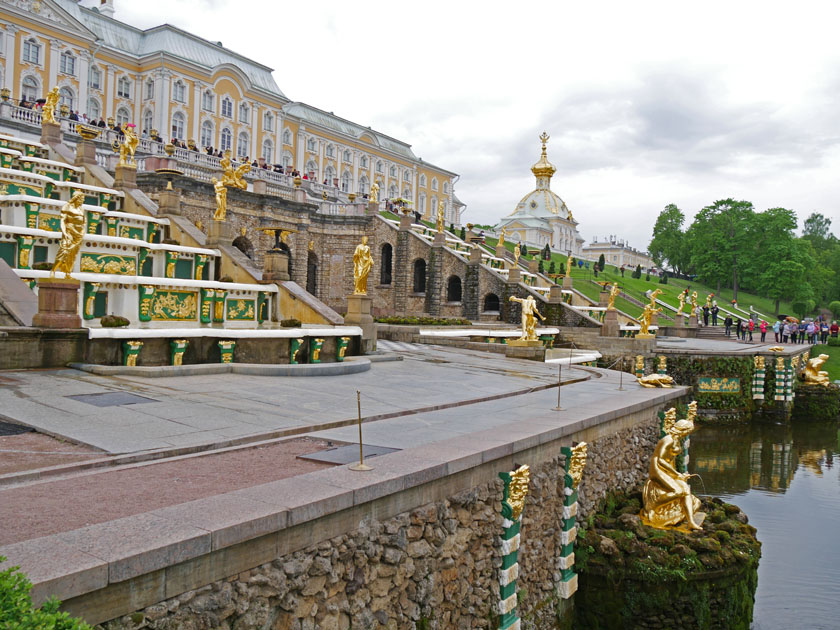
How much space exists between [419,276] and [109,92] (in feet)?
88.0

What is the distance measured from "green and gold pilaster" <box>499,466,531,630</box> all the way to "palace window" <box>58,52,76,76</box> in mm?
46697

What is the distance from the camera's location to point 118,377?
11055 mm

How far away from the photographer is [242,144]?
176ft

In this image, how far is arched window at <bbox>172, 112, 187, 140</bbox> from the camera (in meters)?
48.2

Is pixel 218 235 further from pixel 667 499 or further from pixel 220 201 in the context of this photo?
pixel 667 499

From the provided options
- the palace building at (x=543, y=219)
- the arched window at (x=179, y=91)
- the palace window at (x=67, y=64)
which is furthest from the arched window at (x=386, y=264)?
the palace building at (x=543, y=219)

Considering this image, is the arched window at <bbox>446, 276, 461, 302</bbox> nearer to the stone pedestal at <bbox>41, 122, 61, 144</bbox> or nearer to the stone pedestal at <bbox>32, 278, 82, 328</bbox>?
the stone pedestal at <bbox>41, 122, 61, 144</bbox>

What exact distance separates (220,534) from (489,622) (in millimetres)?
4385

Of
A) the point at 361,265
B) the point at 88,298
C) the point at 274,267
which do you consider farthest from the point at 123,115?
the point at 88,298

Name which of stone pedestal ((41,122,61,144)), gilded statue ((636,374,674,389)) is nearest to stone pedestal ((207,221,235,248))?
stone pedestal ((41,122,61,144))

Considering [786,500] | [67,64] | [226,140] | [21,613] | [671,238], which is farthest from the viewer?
[671,238]

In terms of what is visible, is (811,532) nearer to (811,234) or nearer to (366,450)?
(366,450)

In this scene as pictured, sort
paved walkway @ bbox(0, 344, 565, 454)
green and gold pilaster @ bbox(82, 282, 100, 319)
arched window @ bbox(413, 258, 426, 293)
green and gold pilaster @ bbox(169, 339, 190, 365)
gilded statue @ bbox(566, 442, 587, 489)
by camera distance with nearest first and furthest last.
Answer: paved walkway @ bbox(0, 344, 565, 454) < gilded statue @ bbox(566, 442, 587, 489) < green and gold pilaster @ bbox(169, 339, 190, 365) < green and gold pilaster @ bbox(82, 282, 100, 319) < arched window @ bbox(413, 258, 426, 293)

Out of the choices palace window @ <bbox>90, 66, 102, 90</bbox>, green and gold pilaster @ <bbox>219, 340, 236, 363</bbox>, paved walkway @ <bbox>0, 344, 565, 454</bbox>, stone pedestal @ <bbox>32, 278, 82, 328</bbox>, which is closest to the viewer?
paved walkway @ <bbox>0, 344, 565, 454</bbox>
